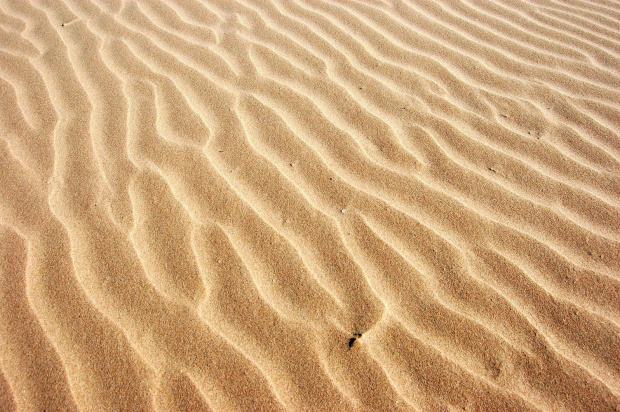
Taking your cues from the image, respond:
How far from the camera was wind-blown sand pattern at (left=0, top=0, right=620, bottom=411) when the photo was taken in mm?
1410

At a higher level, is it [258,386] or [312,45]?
[312,45]

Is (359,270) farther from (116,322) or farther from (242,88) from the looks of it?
(242,88)

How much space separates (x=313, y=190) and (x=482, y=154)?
0.81m

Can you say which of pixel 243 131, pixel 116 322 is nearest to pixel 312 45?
pixel 243 131

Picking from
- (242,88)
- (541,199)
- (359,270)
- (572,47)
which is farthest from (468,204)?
(572,47)

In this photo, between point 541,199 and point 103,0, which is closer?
point 541,199

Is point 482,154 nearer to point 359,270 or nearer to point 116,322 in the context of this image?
point 359,270

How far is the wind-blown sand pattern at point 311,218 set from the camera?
1.41m

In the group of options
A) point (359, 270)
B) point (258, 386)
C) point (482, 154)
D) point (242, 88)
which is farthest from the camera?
point (242, 88)

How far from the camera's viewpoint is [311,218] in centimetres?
181

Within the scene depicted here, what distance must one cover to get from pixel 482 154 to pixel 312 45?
1.29m

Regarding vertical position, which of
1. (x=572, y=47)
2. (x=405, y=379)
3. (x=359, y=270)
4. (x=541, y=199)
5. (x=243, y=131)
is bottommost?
(x=405, y=379)

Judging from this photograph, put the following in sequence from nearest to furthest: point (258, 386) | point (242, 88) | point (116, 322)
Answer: point (258, 386), point (116, 322), point (242, 88)

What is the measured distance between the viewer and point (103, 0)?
3.24 meters
